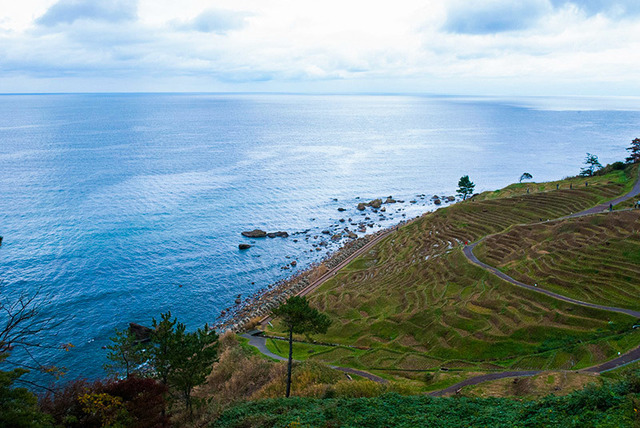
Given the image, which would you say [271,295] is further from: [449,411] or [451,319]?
[449,411]

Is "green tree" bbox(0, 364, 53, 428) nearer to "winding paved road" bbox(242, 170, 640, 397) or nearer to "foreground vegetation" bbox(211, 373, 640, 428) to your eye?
"foreground vegetation" bbox(211, 373, 640, 428)

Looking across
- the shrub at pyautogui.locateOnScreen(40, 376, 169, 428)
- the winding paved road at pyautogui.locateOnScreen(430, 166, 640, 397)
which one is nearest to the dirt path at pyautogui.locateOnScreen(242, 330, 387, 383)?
the winding paved road at pyautogui.locateOnScreen(430, 166, 640, 397)

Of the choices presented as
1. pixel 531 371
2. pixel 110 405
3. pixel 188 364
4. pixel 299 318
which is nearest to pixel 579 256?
pixel 531 371

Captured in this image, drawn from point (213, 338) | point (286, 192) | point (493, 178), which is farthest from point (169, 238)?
point (493, 178)

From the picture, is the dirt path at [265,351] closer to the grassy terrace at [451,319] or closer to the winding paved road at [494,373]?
the winding paved road at [494,373]

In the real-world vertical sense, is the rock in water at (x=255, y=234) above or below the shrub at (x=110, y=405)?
below

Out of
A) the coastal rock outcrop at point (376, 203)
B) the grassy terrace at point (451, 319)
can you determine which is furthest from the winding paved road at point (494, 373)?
the coastal rock outcrop at point (376, 203)
